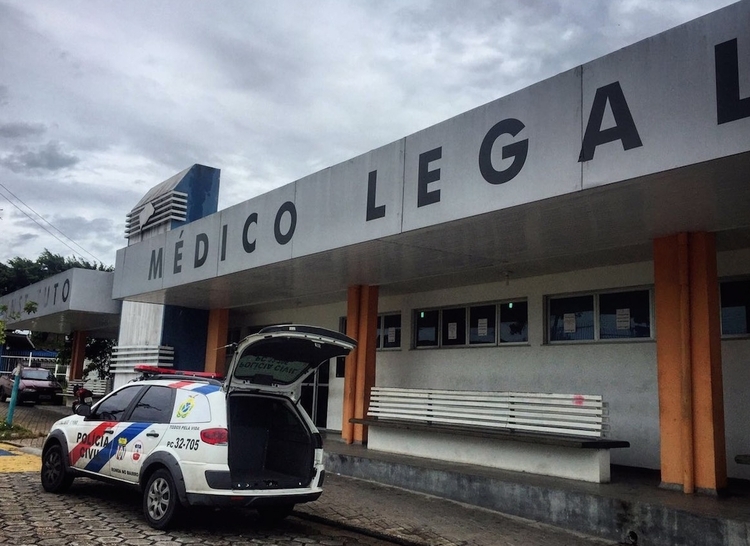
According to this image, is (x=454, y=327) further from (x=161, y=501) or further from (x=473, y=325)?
(x=161, y=501)

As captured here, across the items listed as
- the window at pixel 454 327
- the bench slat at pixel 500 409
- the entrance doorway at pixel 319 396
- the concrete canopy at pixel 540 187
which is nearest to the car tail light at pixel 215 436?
the concrete canopy at pixel 540 187

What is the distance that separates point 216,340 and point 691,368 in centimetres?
1213

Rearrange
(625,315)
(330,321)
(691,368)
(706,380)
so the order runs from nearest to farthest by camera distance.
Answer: (706,380) → (691,368) → (625,315) → (330,321)

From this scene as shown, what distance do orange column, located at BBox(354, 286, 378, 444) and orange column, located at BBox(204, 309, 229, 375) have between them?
5.79 meters

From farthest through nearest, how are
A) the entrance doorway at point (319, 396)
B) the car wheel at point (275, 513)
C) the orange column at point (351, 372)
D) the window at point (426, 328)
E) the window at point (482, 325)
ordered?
1. the entrance doorway at point (319, 396)
2. the window at point (426, 328)
3. the window at point (482, 325)
4. the orange column at point (351, 372)
5. the car wheel at point (275, 513)

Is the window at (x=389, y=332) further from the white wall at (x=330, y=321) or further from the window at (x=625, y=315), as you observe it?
the window at (x=625, y=315)

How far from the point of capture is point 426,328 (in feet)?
45.5

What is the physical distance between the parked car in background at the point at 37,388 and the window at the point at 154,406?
19895 millimetres

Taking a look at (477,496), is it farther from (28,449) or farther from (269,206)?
(28,449)

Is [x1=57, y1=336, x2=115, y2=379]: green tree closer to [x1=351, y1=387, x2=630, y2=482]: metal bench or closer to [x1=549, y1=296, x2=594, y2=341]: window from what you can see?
[x1=351, y1=387, x2=630, y2=482]: metal bench

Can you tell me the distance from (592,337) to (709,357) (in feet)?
10.8

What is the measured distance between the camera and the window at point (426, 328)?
13.6 m

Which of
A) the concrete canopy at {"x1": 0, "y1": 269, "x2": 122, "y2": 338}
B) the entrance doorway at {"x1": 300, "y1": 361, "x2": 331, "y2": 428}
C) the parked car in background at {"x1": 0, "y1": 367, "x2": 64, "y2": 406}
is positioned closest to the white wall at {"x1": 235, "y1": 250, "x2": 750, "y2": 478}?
the entrance doorway at {"x1": 300, "y1": 361, "x2": 331, "y2": 428}

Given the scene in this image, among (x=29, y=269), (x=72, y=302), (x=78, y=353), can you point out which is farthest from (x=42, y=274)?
(x=72, y=302)
